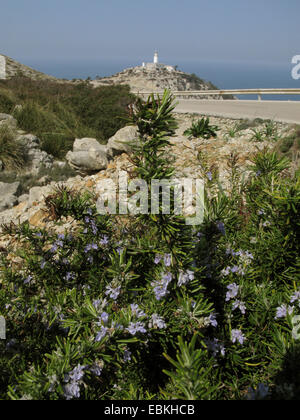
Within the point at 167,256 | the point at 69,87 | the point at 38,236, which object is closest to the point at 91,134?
the point at 69,87

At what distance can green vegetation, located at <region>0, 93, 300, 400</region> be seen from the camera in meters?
0.99

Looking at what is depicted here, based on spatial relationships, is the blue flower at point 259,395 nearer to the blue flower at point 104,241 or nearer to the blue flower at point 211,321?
the blue flower at point 211,321

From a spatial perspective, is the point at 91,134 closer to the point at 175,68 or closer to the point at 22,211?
the point at 22,211

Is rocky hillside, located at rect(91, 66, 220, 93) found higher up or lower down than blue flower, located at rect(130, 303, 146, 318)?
higher up

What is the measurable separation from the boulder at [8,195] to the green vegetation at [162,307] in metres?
3.73

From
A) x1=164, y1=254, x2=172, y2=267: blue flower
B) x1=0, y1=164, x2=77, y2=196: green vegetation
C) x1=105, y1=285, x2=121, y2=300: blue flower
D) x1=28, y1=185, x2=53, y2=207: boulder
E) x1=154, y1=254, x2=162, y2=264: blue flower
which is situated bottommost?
x1=105, y1=285, x2=121, y2=300: blue flower

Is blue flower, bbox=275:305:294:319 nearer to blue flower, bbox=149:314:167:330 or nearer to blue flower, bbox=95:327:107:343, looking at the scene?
blue flower, bbox=149:314:167:330

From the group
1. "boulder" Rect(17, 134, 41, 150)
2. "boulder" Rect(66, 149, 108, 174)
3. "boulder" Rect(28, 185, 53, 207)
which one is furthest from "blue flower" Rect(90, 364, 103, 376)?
"boulder" Rect(17, 134, 41, 150)

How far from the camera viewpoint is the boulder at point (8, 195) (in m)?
5.01

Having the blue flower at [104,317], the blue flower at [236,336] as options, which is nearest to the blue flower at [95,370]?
the blue flower at [104,317]

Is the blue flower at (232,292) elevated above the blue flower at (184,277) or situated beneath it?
situated beneath

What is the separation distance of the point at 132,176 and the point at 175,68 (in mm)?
47050

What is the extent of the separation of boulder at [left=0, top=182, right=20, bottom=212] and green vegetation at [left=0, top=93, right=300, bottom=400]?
12.2ft

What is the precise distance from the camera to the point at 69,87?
13953 millimetres
